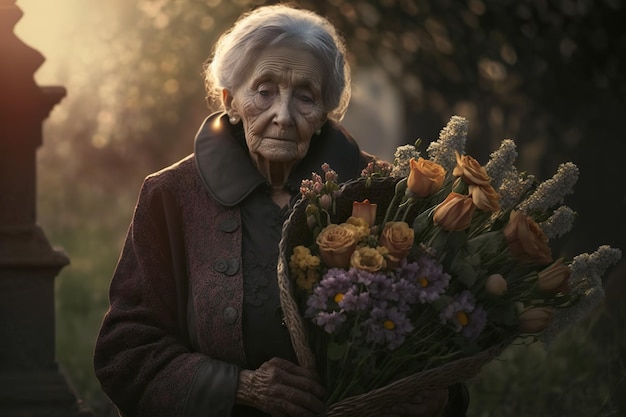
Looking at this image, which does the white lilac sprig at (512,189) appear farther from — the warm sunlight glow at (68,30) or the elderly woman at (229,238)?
the warm sunlight glow at (68,30)

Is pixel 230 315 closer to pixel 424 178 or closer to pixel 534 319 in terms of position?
pixel 424 178

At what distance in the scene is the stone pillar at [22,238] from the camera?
625 centimetres

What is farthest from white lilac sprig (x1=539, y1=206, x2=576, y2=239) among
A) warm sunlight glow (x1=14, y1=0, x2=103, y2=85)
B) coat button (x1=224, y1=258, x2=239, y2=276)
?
warm sunlight glow (x1=14, y1=0, x2=103, y2=85)

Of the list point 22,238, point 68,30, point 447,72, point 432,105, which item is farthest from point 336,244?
point 68,30

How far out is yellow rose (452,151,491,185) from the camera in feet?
11.0

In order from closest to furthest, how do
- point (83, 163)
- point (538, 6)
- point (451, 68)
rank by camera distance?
point (538, 6)
point (451, 68)
point (83, 163)

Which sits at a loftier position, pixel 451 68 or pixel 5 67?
pixel 5 67

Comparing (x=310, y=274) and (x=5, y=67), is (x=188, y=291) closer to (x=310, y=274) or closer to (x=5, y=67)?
(x=310, y=274)

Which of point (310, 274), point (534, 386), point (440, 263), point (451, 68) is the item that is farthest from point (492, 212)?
point (451, 68)

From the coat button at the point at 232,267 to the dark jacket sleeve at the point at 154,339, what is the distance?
154mm

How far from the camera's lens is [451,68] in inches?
408

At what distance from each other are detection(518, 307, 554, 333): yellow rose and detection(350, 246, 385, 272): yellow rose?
1.37ft

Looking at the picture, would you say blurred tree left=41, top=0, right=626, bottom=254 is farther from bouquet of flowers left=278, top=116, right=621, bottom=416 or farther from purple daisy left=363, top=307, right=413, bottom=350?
purple daisy left=363, top=307, right=413, bottom=350

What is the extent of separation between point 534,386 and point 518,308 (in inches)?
134
